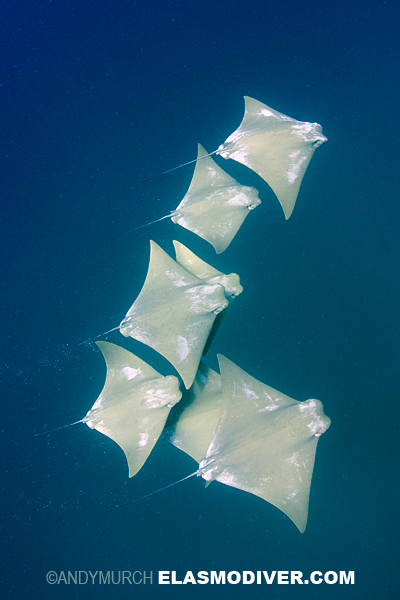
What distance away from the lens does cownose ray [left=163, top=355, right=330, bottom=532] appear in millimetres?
1656

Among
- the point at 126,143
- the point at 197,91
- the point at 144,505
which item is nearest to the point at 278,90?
the point at 197,91

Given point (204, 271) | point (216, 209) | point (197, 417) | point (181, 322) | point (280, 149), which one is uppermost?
point (280, 149)

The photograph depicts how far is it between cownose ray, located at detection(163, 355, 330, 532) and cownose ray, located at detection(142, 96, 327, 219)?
105 centimetres

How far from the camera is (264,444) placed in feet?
5.50

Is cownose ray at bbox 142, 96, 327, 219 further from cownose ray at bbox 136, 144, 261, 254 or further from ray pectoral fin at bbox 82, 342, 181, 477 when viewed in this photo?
ray pectoral fin at bbox 82, 342, 181, 477

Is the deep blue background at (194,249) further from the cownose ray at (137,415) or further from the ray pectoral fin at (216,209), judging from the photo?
the cownose ray at (137,415)

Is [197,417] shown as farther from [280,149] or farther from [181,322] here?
[280,149]

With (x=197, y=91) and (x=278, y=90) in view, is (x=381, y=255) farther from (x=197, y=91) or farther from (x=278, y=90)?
(x=197, y=91)

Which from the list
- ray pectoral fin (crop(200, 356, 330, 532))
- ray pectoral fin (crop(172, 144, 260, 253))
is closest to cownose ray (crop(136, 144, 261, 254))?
ray pectoral fin (crop(172, 144, 260, 253))

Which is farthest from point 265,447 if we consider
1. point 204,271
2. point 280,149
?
point 280,149

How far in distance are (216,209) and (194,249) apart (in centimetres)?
39

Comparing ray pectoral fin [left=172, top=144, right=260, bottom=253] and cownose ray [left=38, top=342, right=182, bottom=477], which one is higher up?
ray pectoral fin [left=172, top=144, right=260, bottom=253]

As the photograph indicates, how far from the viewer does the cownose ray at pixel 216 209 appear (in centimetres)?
200

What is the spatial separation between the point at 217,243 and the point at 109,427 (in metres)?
1.16
